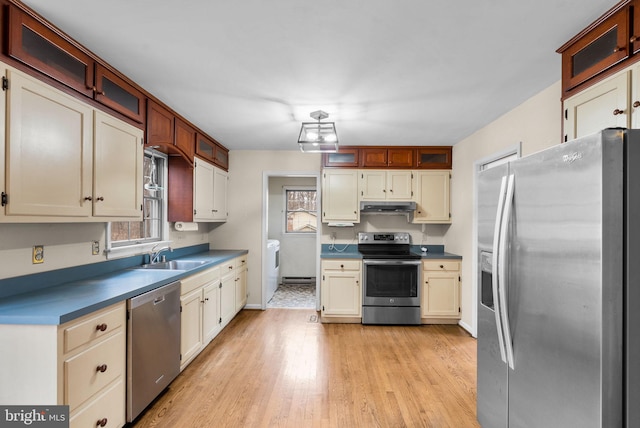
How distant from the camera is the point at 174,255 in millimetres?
3682

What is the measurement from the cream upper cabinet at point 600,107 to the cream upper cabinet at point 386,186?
255 centimetres

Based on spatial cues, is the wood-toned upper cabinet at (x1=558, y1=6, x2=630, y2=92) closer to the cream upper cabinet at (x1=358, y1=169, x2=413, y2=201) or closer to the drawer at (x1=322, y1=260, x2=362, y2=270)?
the cream upper cabinet at (x1=358, y1=169, x2=413, y2=201)

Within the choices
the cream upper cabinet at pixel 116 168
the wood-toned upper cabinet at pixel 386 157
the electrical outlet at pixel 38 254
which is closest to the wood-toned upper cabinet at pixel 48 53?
the cream upper cabinet at pixel 116 168

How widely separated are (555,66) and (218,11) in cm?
218

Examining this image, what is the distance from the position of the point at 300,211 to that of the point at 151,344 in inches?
184

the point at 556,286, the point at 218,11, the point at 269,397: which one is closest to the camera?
the point at 556,286

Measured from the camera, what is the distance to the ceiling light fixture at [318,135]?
10.3 ft

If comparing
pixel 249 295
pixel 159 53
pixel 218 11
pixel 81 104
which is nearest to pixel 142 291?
pixel 81 104

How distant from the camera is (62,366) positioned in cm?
154

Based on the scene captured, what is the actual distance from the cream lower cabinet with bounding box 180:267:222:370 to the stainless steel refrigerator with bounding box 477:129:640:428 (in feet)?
7.85

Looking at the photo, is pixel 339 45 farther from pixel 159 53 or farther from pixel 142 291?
pixel 142 291

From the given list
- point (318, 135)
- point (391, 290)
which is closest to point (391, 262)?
point (391, 290)

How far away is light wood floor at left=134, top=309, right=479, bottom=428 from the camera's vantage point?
224 centimetres

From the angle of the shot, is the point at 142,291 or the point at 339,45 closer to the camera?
the point at 339,45
